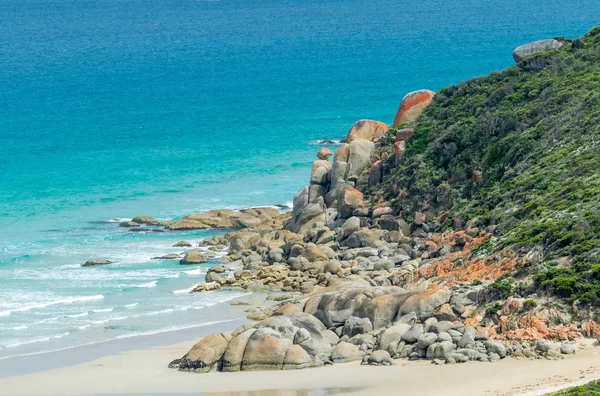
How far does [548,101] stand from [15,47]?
153 metres

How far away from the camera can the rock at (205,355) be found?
40.6 meters

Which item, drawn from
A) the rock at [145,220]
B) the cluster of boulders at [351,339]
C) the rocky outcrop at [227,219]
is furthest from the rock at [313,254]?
the rock at [145,220]

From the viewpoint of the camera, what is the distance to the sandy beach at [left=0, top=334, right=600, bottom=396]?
34531 millimetres

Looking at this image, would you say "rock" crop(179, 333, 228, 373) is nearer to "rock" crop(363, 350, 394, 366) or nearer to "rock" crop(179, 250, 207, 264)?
"rock" crop(363, 350, 394, 366)

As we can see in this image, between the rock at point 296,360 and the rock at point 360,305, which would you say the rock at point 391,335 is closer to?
the rock at point 360,305

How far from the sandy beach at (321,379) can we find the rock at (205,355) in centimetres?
48

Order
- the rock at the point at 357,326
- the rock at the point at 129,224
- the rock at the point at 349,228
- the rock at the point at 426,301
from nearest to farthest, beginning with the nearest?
the rock at the point at 426,301, the rock at the point at 357,326, the rock at the point at 349,228, the rock at the point at 129,224

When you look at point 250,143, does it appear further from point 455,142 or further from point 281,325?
point 281,325

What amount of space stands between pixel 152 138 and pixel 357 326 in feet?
214

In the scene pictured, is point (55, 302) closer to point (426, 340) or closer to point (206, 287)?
point (206, 287)

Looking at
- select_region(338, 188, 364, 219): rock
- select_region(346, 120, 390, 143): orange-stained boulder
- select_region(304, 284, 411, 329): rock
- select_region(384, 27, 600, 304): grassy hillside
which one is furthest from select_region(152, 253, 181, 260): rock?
select_region(304, 284, 411, 329): rock

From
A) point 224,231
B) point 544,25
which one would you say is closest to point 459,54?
point 544,25

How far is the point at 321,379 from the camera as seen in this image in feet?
125

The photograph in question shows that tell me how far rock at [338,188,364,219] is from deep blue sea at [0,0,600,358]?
26.9 feet
